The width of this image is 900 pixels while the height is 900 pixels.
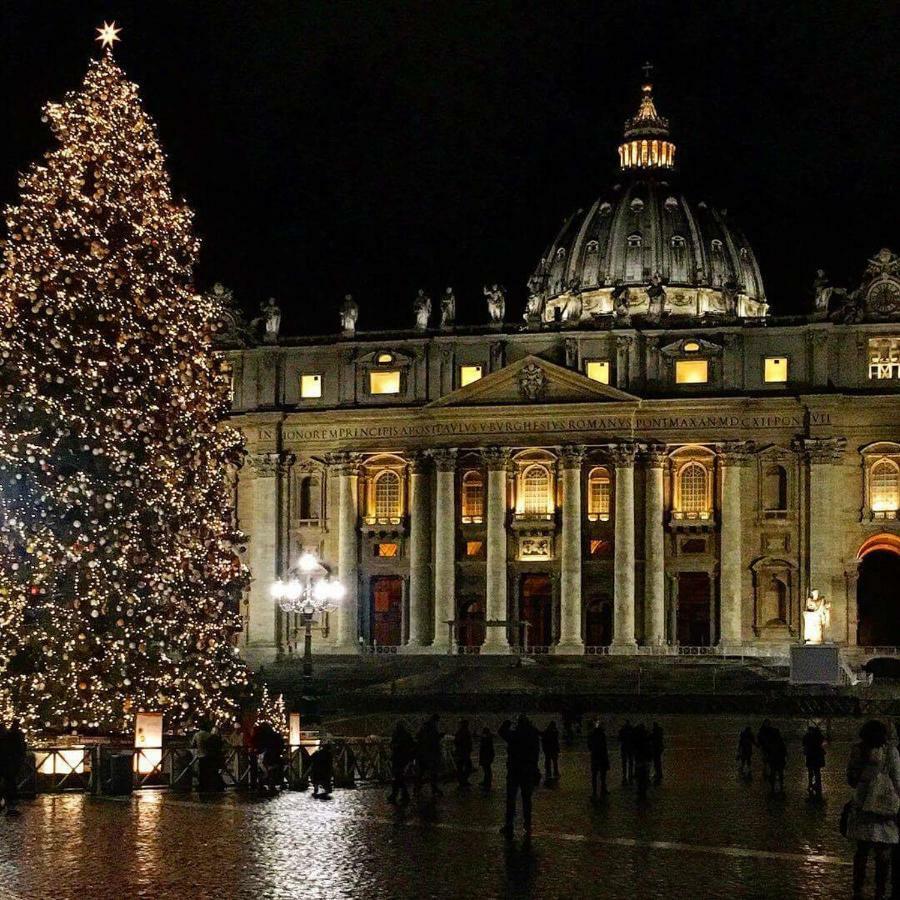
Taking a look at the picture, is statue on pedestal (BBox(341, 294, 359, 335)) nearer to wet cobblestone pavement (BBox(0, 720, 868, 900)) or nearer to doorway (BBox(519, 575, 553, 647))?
doorway (BBox(519, 575, 553, 647))

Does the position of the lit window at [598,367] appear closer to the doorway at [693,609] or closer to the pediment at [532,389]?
the pediment at [532,389]

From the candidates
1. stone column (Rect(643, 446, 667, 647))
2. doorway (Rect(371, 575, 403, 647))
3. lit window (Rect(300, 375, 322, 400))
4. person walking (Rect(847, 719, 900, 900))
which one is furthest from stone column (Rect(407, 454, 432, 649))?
person walking (Rect(847, 719, 900, 900))

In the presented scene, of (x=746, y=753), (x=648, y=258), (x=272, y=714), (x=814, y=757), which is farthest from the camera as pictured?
(x=648, y=258)

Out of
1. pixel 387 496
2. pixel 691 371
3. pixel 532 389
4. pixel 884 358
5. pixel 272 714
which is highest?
pixel 884 358

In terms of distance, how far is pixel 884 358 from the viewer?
7838 cm

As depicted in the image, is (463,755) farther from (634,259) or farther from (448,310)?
(634,259)

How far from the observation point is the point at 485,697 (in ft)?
188

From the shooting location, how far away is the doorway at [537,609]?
81.7 meters

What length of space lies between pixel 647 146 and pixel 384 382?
1491 inches

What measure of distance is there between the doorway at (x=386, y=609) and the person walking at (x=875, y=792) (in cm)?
6552

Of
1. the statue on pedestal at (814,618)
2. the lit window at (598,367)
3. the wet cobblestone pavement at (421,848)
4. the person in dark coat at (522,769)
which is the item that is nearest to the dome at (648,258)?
the lit window at (598,367)

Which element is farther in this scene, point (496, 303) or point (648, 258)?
point (648, 258)

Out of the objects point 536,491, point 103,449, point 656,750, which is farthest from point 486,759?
point 536,491

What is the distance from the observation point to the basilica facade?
7831 centimetres
